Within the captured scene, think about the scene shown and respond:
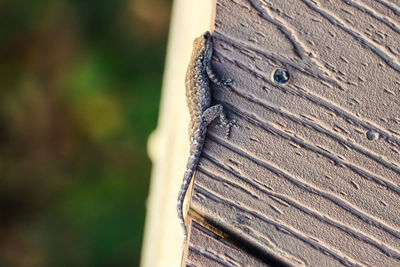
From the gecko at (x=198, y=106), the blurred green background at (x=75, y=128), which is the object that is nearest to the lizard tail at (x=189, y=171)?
Answer: the gecko at (x=198, y=106)

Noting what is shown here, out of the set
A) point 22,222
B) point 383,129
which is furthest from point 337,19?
point 22,222

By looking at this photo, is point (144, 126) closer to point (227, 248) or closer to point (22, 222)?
point (22, 222)

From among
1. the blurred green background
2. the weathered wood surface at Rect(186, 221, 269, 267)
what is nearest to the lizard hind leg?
the weathered wood surface at Rect(186, 221, 269, 267)

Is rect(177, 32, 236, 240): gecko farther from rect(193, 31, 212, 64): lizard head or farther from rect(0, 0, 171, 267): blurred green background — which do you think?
rect(0, 0, 171, 267): blurred green background

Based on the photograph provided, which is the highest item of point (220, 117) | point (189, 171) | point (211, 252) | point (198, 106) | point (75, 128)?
point (75, 128)

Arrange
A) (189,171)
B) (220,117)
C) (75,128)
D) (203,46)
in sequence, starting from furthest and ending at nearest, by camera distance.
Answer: (75,128) → (203,46) → (189,171) → (220,117)

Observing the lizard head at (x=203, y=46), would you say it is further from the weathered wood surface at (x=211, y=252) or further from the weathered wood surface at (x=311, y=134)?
the weathered wood surface at (x=211, y=252)

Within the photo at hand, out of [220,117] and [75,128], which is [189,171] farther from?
[75,128]

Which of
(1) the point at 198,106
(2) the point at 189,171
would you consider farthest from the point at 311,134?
(1) the point at 198,106
